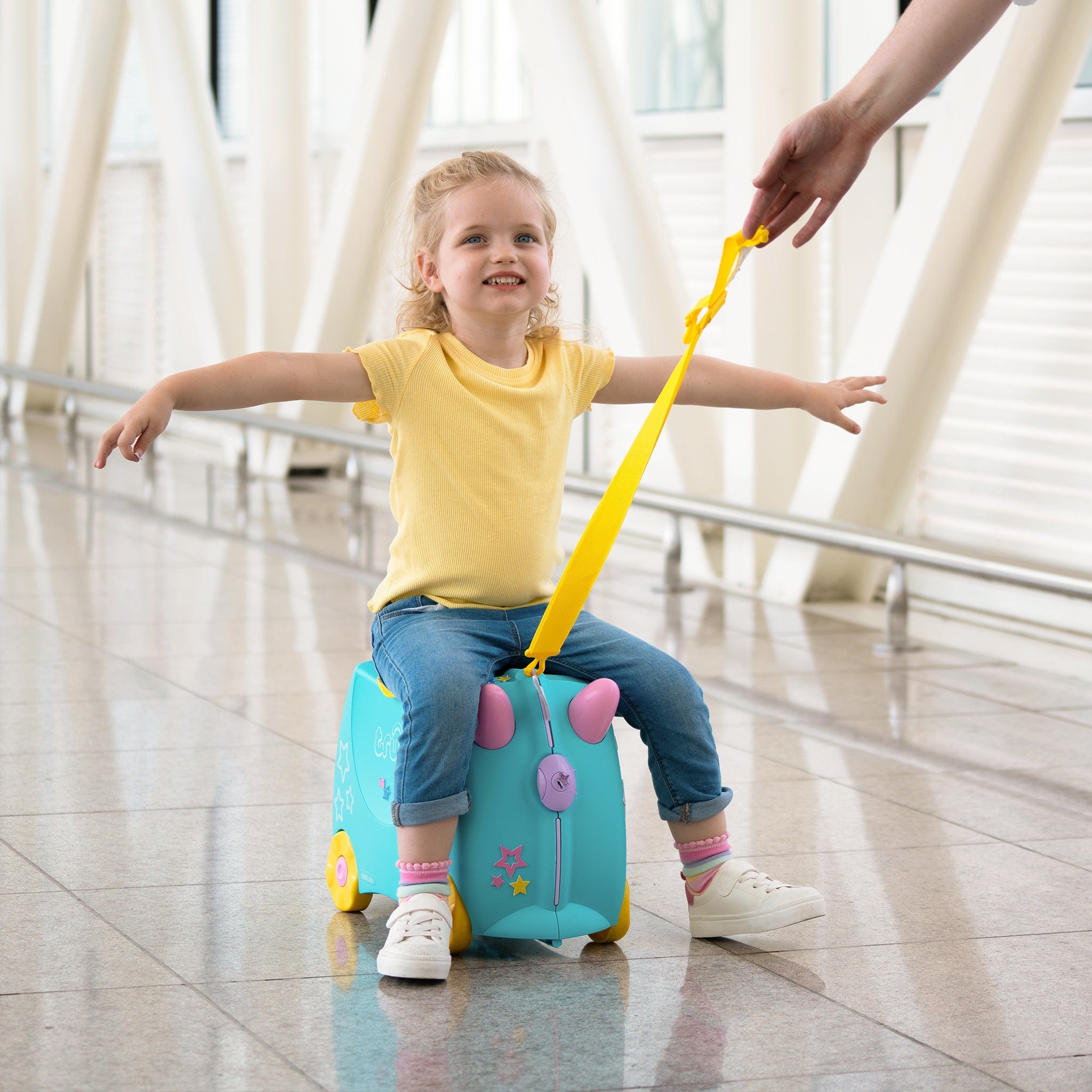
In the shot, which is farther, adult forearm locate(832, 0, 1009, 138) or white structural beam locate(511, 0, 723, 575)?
white structural beam locate(511, 0, 723, 575)

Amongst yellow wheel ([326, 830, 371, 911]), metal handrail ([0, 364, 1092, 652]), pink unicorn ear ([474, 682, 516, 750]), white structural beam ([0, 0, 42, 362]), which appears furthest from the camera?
white structural beam ([0, 0, 42, 362])

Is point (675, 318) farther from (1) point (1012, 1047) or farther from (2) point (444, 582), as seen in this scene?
(1) point (1012, 1047)

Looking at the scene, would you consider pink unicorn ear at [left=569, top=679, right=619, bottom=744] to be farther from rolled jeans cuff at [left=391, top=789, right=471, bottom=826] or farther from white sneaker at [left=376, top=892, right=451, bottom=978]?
white sneaker at [left=376, top=892, right=451, bottom=978]

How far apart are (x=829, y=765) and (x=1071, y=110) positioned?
4.08m

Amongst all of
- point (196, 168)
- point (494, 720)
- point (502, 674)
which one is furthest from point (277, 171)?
point (494, 720)

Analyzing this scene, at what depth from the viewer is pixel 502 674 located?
3.65m

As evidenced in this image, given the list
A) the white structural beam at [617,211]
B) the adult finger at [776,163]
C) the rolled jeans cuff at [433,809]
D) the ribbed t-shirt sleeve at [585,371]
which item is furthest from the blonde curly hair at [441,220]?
the white structural beam at [617,211]

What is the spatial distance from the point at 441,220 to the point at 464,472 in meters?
0.56

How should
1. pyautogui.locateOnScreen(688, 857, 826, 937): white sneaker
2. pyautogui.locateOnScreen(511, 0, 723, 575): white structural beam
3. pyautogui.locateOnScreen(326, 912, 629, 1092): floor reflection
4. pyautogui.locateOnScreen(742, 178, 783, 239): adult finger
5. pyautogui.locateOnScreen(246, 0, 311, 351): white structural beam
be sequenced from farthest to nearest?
1. pyautogui.locateOnScreen(246, 0, 311, 351): white structural beam
2. pyautogui.locateOnScreen(511, 0, 723, 575): white structural beam
3. pyautogui.locateOnScreen(688, 857, 826, 937): white sneaker
4. pyautogui.locateOnScreen(742, 178, 783, 239): adult finger
5. pyautogui.locateOnScreen(326, 912, 629, 1092): floor reflection

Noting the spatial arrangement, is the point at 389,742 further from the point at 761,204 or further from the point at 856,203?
the point at 856,203

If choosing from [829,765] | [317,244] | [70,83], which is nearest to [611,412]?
[317,244]

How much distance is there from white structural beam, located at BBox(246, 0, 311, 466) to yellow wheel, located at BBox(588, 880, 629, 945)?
388 inches

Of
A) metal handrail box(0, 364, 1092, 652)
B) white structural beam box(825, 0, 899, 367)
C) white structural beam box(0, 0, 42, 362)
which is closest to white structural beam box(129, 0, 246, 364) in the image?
metal handrail box(0, 364, 1092, 652)

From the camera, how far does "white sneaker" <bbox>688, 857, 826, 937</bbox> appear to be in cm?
363
